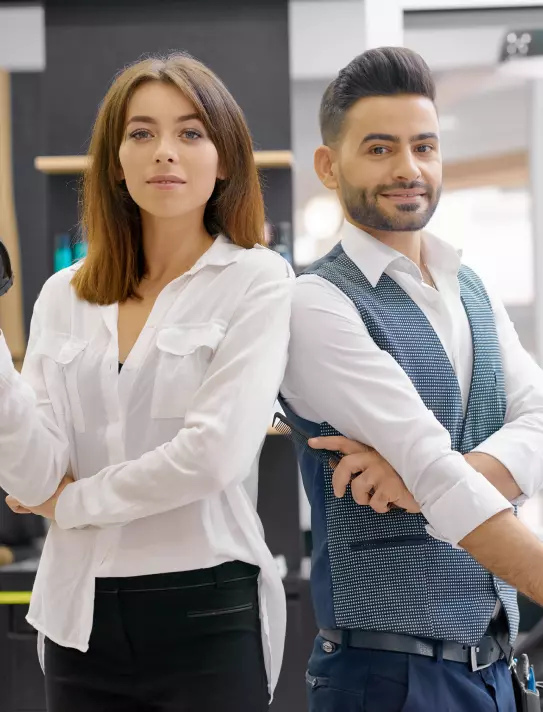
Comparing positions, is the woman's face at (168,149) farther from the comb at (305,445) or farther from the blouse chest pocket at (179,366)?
the comb at (305,445)

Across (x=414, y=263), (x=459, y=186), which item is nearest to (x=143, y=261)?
(x=414, y=263)

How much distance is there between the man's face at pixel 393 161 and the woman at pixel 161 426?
192 millimetres

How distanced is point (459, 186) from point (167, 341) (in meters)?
2.91

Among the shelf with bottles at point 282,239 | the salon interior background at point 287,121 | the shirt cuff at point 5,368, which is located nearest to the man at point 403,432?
the shirt cuff at point 5,368

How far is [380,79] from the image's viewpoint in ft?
5.43

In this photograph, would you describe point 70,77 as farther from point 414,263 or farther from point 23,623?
point 414,263

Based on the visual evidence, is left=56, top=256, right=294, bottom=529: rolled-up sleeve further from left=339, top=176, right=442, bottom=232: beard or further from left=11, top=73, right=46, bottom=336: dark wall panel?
left=11, top=73, right=46, bottom=336: dark wall panel

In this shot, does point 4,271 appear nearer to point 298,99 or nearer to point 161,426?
point 161,426

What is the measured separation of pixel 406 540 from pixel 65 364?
0.66 m

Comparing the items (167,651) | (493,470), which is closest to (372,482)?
(493,470)

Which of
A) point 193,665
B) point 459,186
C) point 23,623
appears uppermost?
point 459,186

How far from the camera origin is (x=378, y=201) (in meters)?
1.64

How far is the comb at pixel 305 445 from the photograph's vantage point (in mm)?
1561

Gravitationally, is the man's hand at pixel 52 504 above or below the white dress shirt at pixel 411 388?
below
